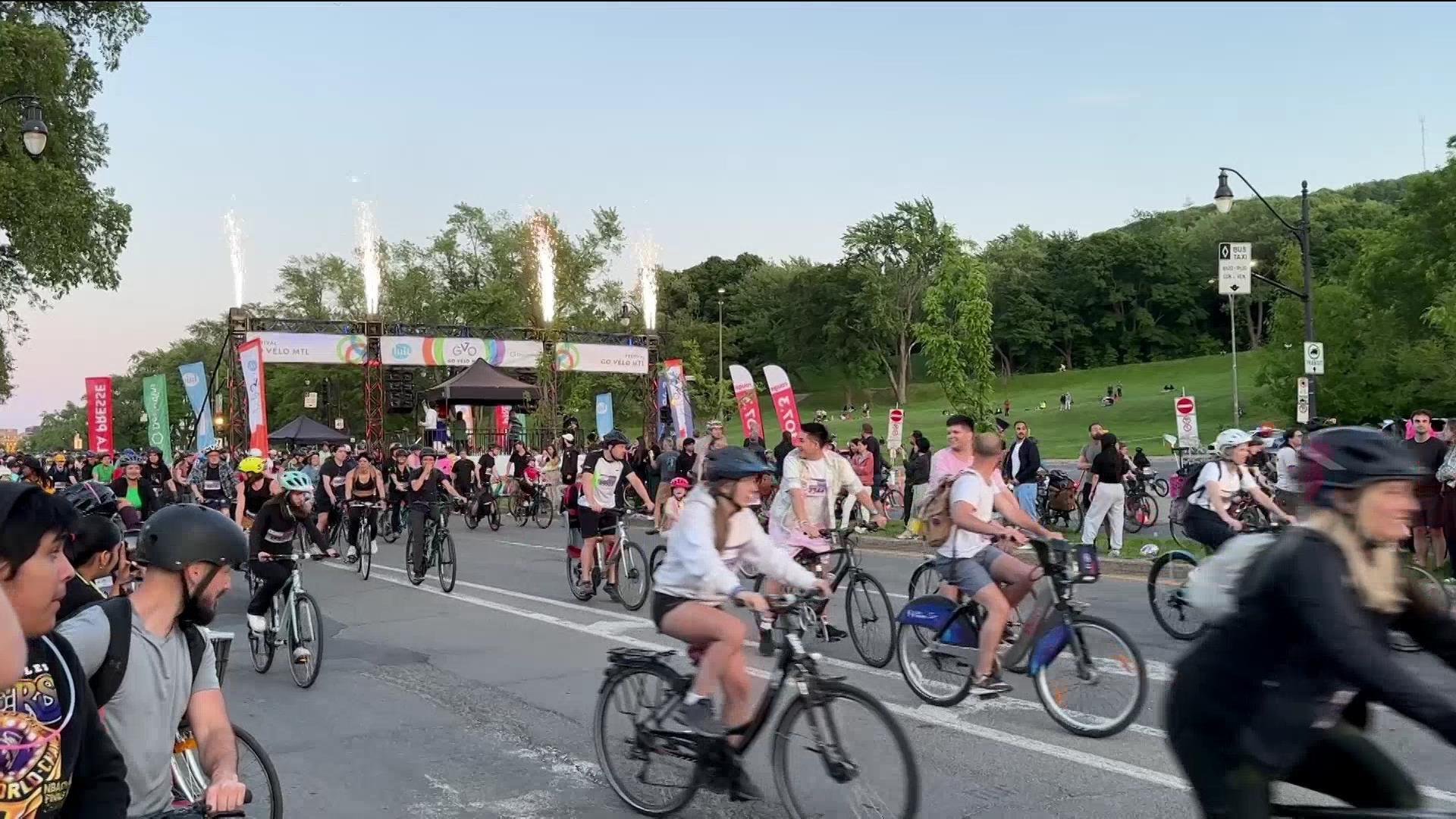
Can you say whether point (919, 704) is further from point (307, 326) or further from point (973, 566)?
point (307, 326)

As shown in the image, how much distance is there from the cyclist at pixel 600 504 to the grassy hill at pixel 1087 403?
40866 millimetres

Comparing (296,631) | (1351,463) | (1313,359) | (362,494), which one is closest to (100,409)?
(362,494)

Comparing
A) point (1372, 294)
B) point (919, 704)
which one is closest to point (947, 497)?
point (919, 704)

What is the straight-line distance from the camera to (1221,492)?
9.05 meters

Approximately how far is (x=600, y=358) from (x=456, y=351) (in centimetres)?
560

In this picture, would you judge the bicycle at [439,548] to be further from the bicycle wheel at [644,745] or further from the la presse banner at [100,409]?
the la presse banner at [100,409]

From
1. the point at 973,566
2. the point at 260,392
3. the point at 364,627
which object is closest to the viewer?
the point at 973,566

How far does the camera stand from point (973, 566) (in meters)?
7.07

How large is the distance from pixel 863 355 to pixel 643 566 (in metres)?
75.3

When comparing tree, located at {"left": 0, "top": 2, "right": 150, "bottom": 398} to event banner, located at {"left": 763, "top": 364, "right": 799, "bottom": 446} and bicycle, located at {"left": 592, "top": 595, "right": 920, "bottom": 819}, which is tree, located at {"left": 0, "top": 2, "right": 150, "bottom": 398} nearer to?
event banner, located at {"left": 763, "top": 364, "right": 799, "bottom": 446}

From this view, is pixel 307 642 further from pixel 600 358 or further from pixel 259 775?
pixel 600 358

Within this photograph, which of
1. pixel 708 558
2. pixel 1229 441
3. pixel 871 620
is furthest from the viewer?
pixel 1229 441

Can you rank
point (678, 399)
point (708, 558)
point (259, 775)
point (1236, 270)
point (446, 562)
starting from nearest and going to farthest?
point (259, 775)
point (708, 558)
point (446, 562)
point (1236, 270)
point (678, 399)

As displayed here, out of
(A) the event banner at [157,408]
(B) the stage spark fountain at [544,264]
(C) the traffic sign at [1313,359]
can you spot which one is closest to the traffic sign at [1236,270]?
(C) the traffic sign at [1313,359]
